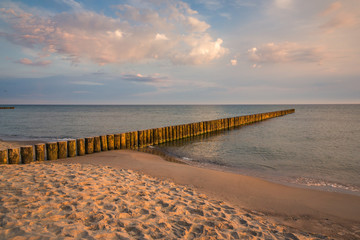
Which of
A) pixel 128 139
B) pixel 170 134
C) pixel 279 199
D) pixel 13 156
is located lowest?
pixel 279 199

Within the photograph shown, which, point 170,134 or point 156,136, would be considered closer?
point 156,136

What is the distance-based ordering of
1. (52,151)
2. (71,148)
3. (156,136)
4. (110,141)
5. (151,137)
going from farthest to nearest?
Result: (156,136) → (151,137) → (110,141) → (71,148) → (52,151)

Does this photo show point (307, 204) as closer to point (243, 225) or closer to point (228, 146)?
point (243, 225)

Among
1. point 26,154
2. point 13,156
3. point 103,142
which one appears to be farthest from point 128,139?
point 13,156

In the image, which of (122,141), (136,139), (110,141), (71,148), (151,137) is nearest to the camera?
(71,148)

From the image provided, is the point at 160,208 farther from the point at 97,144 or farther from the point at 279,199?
the point at 97,144

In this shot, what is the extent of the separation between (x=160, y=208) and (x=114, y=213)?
90cm

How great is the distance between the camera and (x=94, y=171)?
662cm

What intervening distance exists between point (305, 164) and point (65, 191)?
34.5ft

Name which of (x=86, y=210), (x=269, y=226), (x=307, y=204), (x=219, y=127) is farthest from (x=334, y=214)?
(x=219, y=127)

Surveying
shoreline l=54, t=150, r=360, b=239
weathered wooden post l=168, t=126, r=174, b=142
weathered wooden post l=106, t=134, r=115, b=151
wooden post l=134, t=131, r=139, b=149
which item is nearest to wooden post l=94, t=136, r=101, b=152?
weathered wooden post l=106, t=134, r=115, b=151

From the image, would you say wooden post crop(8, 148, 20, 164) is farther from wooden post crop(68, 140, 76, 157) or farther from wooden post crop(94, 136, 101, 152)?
wooden post crop(94, 136, 101, 152)

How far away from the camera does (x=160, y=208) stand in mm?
4230

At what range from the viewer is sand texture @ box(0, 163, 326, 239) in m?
3.25
